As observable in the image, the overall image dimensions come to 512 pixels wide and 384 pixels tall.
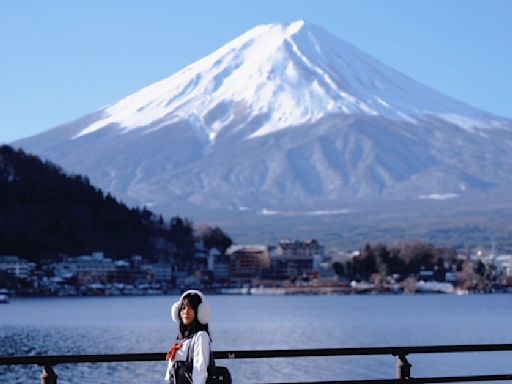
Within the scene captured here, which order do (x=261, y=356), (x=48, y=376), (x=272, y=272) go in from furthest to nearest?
1. (x=272, y=272)
2. (x=261, y=356)
3. (x=48, y=376)

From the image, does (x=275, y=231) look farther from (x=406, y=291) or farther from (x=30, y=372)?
(x=30, y=372)

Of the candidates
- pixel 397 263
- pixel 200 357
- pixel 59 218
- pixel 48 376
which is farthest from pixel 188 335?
pixel 397 263

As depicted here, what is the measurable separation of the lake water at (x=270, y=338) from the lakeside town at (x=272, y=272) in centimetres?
2956

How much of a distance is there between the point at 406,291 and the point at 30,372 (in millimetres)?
101119

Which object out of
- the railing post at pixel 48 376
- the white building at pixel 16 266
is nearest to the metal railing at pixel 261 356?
the railing post at pixel 48 376

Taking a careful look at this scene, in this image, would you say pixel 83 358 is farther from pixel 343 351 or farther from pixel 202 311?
pixel 343 351

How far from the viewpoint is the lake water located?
94.2 ft

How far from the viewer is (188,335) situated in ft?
24.1

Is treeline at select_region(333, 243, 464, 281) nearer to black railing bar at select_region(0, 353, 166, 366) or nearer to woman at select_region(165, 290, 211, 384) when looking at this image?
black railing bar at select_region(0, 353, 166, 366)

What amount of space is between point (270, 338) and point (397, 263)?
281 feet

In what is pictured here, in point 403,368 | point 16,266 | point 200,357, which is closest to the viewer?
point 200,357

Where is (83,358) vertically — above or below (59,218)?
below

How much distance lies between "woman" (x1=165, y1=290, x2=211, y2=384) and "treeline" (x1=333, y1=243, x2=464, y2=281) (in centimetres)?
12167

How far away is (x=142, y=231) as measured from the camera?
12525 centimetres
